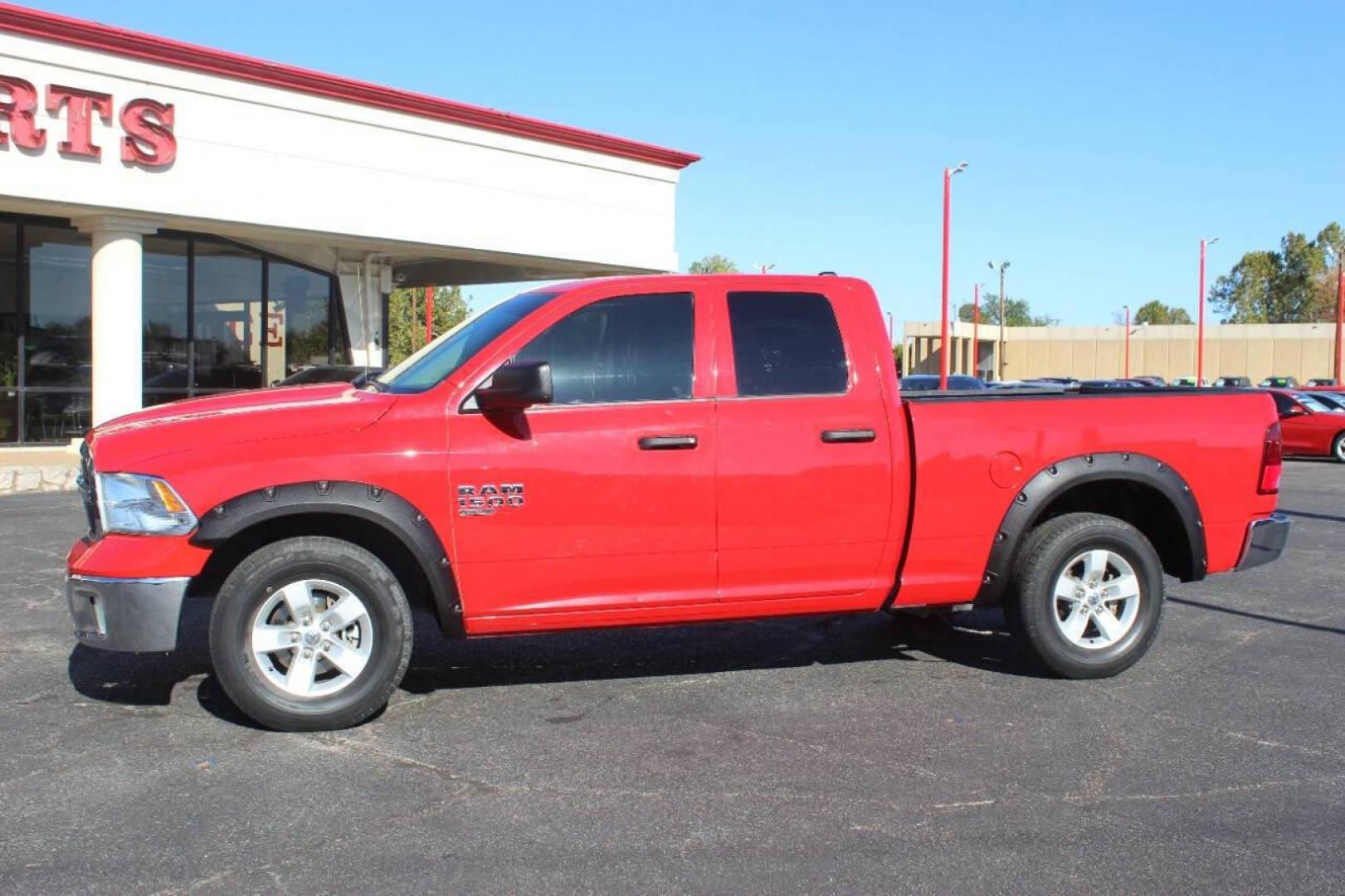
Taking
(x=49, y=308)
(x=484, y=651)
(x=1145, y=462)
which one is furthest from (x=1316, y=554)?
(x=49, y=308)

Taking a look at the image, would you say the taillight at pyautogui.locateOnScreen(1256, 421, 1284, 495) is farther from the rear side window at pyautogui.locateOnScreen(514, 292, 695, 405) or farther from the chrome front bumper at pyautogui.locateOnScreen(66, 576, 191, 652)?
the chrome front bumper at pyautogui.locateOnScreen(66, 576, 191, 652)

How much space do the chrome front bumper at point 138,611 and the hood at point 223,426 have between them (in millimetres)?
474

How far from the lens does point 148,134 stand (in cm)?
1655

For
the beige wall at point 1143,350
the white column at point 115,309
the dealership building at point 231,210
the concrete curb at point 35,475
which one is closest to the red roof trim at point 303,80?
the dealership building at point 231,210

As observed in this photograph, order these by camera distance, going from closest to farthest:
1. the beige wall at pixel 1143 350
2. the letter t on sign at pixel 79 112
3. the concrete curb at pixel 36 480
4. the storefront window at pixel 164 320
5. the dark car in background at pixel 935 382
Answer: the concrete curb at pixel 36 480 < the letter t on sign at pixel 79 112 < the storefront window at pixel 164 320 < the dark car in background at pixel 935 382 < the beige wall at pixel 1143 350

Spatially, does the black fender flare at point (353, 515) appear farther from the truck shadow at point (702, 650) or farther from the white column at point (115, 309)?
the white column at point (115, 309)

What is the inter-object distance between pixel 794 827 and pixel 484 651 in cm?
288

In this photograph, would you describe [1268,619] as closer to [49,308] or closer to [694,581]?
[694,581]

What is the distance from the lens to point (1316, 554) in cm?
1053

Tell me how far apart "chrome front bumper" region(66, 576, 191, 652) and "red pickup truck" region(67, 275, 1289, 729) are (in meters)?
0.01

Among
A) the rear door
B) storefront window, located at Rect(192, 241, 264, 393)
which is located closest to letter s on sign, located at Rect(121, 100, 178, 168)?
storefront window, located at Rect(192, 241, 264, 393)

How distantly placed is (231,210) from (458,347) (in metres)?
13.4

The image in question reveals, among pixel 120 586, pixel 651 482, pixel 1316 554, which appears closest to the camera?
pixel 120 586

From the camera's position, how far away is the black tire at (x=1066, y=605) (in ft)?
19.4
